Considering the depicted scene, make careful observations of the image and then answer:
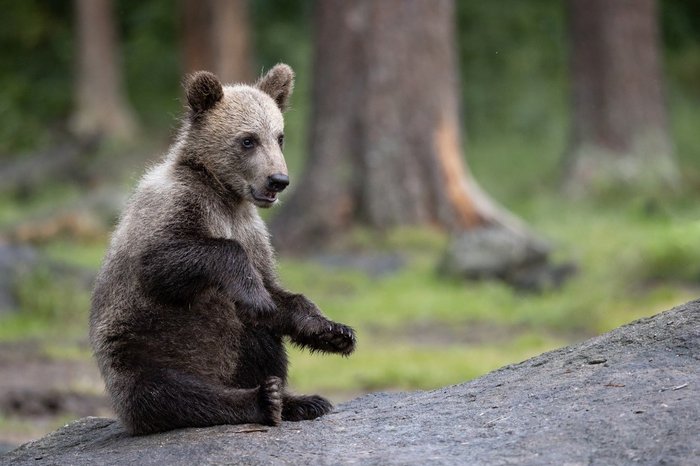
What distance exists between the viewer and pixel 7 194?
2298 cm

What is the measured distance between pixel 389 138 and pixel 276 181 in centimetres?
998

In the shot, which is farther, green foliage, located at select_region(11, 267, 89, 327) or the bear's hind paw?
green foliage, located at select_region(11, 267, 89, 327)

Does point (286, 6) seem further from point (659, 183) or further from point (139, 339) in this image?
point (139, 339)

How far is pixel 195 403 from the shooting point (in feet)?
18.4

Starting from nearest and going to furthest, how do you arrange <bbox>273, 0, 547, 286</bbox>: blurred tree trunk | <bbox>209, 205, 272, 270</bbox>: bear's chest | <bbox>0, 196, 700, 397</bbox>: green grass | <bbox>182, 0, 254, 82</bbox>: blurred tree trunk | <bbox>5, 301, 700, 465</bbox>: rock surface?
<bbox>5, 301, 700, 465</bbox>: rock surface < <bbox>209, 205, 272, 270</bbox>: bear's chest < <bbox>0, 196, 700, 397</bbox>: green grass < <bbox>273, 0, 547, 286</bbox>: blurred tree trunk < <bbox>182, 0, 254, 82</bbox>: blurred tree trunk

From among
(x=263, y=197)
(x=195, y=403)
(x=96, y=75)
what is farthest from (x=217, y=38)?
(x=195, y=403)

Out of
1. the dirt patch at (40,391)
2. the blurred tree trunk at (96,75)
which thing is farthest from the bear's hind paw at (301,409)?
the blurred tree trunk at (96,75)

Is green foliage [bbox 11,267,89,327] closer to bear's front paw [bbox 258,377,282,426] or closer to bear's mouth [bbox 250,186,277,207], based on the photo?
bear's mouth [bbox 250,186,277,207]

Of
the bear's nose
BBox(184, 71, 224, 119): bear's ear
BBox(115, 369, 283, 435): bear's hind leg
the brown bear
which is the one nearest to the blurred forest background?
BBox(184, 71, 224, 119): bear's ear

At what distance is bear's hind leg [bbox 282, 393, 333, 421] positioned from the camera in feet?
19.4

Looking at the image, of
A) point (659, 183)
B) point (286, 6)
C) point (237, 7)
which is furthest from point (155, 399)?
point (286, 6)

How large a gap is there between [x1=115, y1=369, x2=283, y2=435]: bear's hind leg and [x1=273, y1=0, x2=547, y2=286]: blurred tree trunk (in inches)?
406

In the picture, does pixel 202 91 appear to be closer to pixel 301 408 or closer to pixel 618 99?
pixel 301 408

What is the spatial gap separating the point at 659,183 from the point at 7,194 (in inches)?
458
